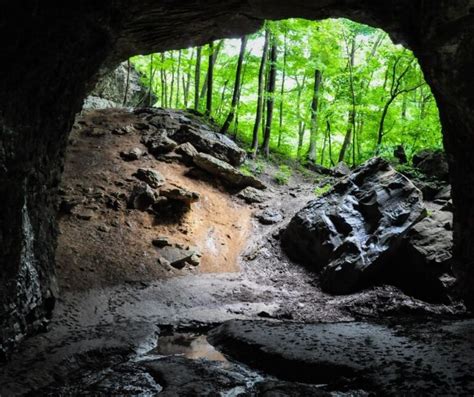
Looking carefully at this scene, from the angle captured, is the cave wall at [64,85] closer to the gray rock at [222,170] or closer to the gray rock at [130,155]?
the gray rock at [130,155]

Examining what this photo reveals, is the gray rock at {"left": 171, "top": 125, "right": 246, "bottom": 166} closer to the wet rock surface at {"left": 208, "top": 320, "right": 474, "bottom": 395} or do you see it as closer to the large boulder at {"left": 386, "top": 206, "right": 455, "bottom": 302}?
the large boulder at {"left": 386, "top": 206, "right": 455, "bottom": 302}

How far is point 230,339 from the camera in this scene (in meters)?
5.73

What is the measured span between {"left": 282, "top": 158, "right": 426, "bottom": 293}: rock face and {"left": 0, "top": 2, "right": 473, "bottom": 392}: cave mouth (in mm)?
858

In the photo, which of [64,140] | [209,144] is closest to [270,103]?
[209,144]

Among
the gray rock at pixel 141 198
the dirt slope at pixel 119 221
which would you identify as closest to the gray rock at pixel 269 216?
the dirt slope at pixel 119 221

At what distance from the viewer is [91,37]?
5.95 metres

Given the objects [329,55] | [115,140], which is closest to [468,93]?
[115,140]

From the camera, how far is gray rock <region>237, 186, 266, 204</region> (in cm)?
1337

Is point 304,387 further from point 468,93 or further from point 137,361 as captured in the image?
point 468,93

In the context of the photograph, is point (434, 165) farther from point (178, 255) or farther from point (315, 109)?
point (315, 109)

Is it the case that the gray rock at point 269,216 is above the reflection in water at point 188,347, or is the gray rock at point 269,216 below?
above

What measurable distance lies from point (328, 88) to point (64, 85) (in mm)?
15767

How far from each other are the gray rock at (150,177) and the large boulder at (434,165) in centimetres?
828

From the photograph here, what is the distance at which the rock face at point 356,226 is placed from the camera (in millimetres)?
8578
